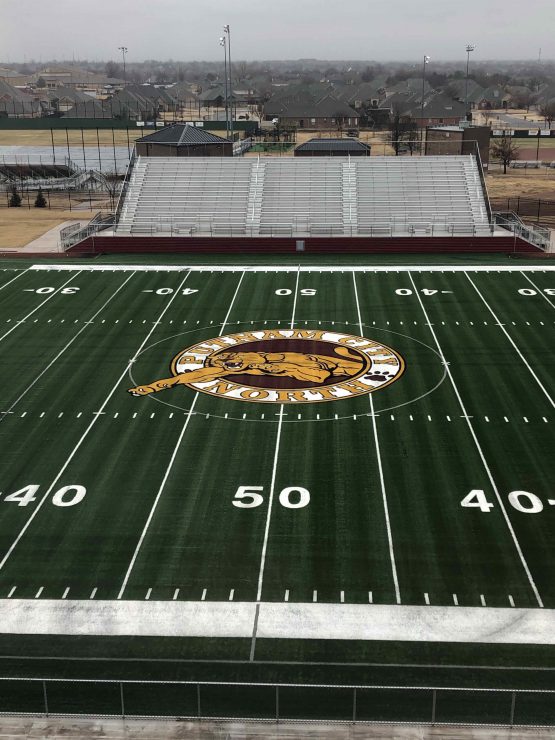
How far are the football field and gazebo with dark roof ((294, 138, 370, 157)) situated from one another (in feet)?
89.2

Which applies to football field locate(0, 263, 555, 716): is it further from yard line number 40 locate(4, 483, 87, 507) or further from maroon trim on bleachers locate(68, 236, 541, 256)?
maroon trim on bleachers locate(68, 236, 541, 256)

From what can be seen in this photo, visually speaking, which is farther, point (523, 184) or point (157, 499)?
point (523, 184)

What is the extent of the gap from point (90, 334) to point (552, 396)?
1626cm

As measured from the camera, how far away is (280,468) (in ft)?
67.8

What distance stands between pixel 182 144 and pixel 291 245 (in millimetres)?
15082

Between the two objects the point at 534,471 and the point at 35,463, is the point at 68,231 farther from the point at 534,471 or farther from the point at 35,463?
the point at 534,471

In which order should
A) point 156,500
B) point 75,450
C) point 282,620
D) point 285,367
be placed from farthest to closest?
point 285,367 → point 75,450 → point 156,500 → point 282,620

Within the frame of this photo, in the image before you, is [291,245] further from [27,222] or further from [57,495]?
[57,495]

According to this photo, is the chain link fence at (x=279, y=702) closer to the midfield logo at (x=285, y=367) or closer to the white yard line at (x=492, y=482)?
the white yard line at (x=492, y=482)

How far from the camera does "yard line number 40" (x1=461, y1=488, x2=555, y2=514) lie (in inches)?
731

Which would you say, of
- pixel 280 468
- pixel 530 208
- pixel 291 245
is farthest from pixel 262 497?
pixel 530 208

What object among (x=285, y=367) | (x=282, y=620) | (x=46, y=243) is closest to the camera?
(x=282, y=620)

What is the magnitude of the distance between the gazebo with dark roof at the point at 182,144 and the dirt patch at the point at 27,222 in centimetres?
615

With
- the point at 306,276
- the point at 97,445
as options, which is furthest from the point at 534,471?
the point at 306,276
